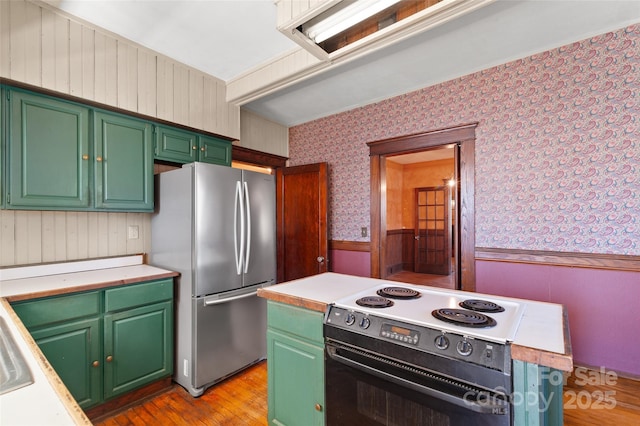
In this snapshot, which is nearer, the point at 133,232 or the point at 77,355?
the point at 77,355

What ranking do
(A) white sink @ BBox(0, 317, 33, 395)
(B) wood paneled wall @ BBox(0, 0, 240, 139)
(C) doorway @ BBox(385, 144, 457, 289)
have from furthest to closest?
(C) doorway @ BBox(385, 144, 457, 289) → (B) wood paneled wall @ BBox(0, 0, 240, 139) → (A) white sink @ BBox(0, 317, 33, 395)

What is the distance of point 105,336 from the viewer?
1948mm

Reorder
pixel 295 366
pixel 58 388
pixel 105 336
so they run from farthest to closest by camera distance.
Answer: pixel 105 336 → pixel 295 366 → pixel 58 388

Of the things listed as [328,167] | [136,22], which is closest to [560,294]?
[328,167]

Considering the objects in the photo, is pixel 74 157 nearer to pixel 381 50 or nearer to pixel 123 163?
pixel 123 163

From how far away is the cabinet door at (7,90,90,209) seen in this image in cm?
185

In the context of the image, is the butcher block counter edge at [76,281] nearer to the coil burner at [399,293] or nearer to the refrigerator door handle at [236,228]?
the refrigerator door handle at [236,228]

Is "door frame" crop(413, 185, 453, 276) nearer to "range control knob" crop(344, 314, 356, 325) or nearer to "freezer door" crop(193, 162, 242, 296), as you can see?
"freezer door" crop(193, 162, 242, 296)

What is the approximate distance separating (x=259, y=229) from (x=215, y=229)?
46 cm

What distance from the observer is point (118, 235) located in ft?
8.19

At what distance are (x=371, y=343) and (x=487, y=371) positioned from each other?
17.4 inches

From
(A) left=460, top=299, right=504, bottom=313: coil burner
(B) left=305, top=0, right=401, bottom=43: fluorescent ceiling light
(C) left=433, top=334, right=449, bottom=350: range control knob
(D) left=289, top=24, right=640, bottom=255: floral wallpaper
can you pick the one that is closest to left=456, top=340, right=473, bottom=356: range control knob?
(C) left=433, top=334, right=449, bottom=350: range control knob

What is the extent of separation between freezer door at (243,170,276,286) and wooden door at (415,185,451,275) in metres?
4.66

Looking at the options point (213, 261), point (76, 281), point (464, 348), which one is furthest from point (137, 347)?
point (464, 348)
